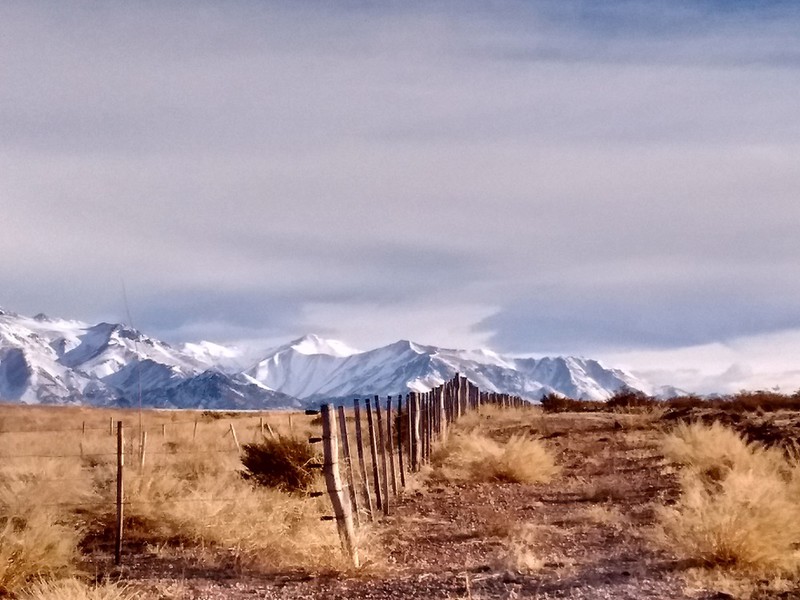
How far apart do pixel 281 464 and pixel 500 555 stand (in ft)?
15.8

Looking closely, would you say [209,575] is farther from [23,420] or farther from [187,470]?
[23,420]

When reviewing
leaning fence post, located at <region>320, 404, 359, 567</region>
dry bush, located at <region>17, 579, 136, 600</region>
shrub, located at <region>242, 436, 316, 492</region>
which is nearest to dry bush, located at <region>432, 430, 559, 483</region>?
shrub, located at <region>242, 436, 316, 492</region>

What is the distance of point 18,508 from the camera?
37.8ft

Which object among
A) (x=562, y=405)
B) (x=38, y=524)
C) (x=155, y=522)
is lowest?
(x=155, y=522)

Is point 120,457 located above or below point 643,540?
above

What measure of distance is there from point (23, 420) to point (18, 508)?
44.6 meters

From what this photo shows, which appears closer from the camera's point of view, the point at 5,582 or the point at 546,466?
the point at 5,582

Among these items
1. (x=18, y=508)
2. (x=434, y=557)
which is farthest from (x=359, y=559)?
(x=18, y=508)

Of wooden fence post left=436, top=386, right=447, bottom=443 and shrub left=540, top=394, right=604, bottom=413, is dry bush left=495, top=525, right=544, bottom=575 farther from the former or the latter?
shrub left=540, top=394, right=604, bottom=413

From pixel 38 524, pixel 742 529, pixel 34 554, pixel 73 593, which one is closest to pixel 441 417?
pixel 742 529

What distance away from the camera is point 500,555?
32.8 feet

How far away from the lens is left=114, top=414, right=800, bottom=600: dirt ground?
862 cm

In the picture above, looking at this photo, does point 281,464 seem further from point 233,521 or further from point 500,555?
point 500,555

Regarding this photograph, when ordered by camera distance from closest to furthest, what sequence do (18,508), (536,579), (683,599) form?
1. (683,599)
2. (536,579)
3. (18,508)
